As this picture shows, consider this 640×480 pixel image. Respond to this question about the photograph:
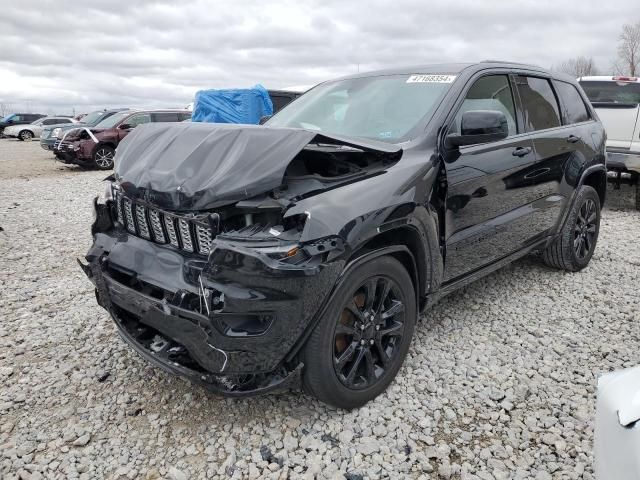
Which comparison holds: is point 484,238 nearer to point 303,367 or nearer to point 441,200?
point 441,200

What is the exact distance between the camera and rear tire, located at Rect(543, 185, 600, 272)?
4359mm

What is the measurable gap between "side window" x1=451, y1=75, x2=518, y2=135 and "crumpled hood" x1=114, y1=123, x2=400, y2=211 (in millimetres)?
819

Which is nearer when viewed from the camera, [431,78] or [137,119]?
[431,78]

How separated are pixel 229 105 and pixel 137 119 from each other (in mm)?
3618

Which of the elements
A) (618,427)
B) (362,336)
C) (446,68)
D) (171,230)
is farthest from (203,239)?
(446,68)

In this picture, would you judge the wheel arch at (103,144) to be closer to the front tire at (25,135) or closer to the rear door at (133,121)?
the rear door at (133,121)

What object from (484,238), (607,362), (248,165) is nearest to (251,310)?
(248,165)

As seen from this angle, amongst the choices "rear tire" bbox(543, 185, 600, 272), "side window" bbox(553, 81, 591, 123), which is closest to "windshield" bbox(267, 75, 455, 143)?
"side window" bbox(553, 81, 591, 123)

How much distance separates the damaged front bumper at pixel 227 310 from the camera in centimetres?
200

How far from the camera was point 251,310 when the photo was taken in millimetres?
2004

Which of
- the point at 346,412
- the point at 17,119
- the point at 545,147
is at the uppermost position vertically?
the point at 17,119

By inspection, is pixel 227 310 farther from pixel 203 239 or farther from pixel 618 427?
pixel 618 427

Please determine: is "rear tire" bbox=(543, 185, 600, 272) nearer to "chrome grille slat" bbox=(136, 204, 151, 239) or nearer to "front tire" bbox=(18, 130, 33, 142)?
"chrome grille slat" bbox=(136, 204, 151, 239)

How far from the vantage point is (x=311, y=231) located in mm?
2047
